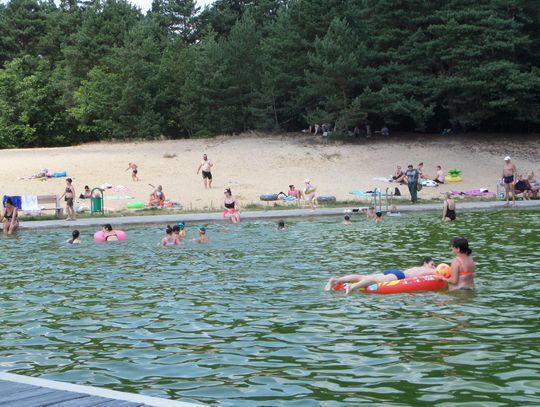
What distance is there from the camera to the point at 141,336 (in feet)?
31.8

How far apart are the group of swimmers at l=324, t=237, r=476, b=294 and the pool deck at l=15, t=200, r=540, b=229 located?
39.6ft

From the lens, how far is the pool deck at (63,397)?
566cm

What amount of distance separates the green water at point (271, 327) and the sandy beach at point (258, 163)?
44.5ft

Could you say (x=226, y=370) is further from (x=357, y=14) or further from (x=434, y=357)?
(x=357, y=14)

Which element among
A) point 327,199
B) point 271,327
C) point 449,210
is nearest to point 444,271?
point 271,327

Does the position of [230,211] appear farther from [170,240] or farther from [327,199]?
[327,199]

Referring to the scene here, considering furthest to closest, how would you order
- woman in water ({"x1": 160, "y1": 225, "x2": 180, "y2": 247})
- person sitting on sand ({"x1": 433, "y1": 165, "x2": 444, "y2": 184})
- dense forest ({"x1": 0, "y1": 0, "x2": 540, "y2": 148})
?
dense forest ({"x1": 0, "y1": 0, "x2": 540, "y2": 148}) < person sitting on sand ({"x1": 433, "y1": 165, "x2": 444, "y2": 184}) < woman in water ({"x1": 160, "y1": 225, "x2": 180, "y2": 247})

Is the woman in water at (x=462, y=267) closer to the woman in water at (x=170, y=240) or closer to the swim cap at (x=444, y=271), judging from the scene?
the swim cap at (x=444, y=271)

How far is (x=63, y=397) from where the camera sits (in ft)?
19.3

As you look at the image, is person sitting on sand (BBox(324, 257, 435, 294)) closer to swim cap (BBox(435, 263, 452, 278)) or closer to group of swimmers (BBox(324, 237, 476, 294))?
group of swimmers (BBox(324, 237, 476, 294))

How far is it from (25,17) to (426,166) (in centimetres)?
4372

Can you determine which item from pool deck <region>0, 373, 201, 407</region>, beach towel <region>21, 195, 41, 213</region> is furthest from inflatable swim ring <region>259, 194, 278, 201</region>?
pool deck <region>0, 373, 201, 407</region>

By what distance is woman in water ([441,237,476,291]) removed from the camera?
12.1m

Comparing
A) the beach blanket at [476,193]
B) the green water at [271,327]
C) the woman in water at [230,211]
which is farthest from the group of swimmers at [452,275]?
the beach blanket at [476,193]
